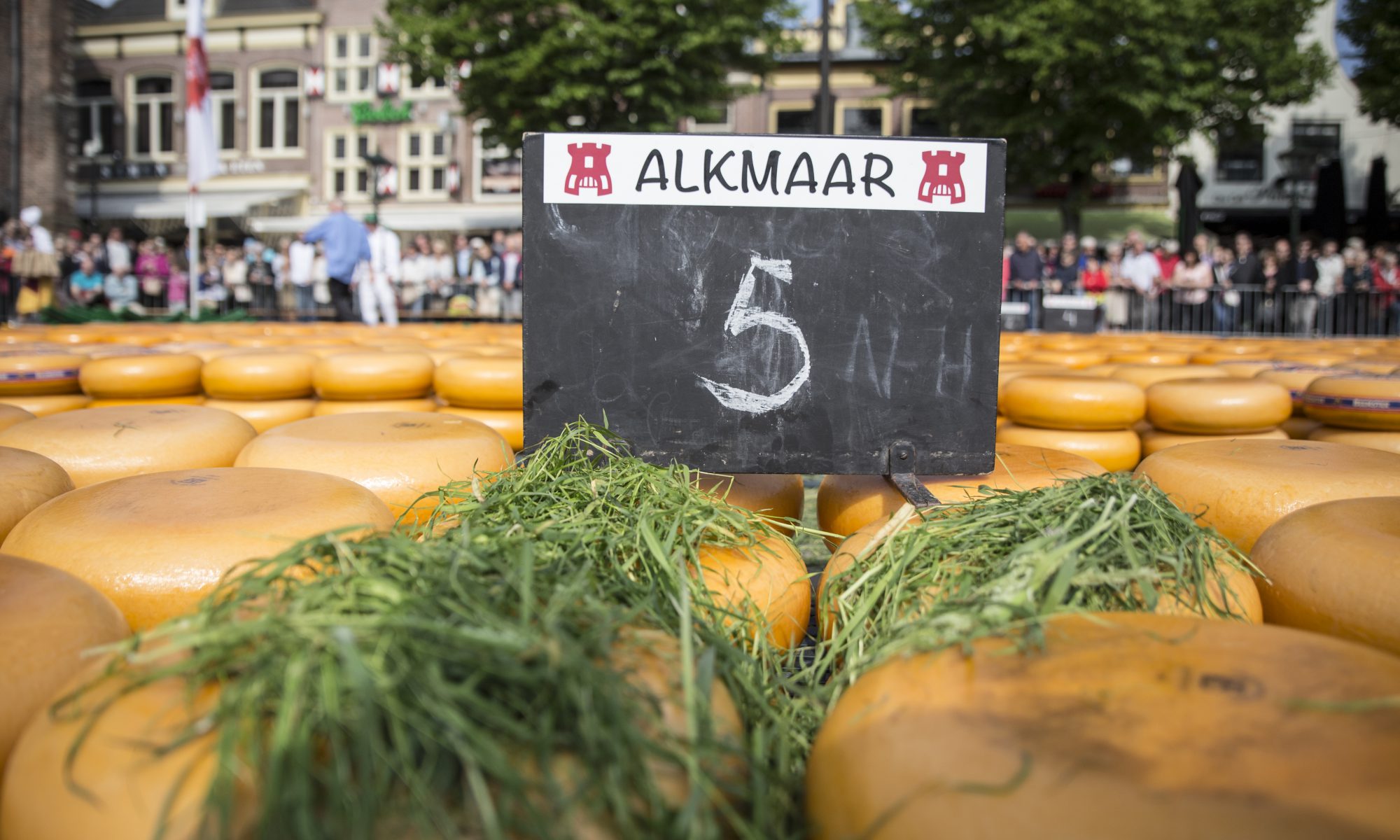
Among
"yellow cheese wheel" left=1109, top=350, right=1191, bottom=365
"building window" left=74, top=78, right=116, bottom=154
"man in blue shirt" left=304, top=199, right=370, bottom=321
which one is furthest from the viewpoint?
"building window" left=74, top=78, right=116, bottom=154

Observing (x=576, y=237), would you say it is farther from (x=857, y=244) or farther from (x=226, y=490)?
(x=226, y=490)

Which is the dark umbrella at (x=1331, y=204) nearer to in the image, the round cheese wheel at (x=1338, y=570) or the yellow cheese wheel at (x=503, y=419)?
the yellow cheese wheel at (x=503, y=419)

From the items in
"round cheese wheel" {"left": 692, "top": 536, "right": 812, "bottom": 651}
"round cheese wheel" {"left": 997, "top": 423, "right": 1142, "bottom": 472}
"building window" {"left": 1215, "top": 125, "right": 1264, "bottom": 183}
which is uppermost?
"building window" {"left": 1215, "top": 125, "right": 1264, "bottom": 183}

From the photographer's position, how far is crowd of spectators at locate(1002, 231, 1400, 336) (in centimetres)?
1534

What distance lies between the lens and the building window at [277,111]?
1217 inches

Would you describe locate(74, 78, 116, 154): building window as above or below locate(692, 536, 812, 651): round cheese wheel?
above

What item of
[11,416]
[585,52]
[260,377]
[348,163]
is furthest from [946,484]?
[348,163]

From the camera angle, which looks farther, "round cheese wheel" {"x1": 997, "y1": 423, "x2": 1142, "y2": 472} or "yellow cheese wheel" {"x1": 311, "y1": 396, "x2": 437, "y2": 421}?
"yellow cheese wheel" {"x1": 311, "y1": 396, "x2": 437, "y2": 421}

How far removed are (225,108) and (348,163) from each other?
193 inches

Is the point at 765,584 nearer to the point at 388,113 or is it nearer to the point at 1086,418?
the point at 1086,418

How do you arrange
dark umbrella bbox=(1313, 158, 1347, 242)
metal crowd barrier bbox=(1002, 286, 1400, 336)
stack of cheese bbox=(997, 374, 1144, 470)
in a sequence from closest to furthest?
stack of cheese bbox=(997, 374, 1144, 470), metal crowd barrier bbox=(1002, 286, 1400, 336), dark umbrella bbox=(1313, 158, 1347, 242)

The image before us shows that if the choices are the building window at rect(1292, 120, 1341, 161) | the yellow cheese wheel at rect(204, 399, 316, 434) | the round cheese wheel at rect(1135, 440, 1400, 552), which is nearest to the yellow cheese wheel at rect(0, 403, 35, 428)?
the yellow cheese wheel at rect(204, 399, 316, 434)

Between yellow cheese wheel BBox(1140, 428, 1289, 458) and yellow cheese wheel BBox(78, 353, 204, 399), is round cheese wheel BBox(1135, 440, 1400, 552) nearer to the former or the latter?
yellow cheese wheel BBox(1140, 428, 1289, 458)

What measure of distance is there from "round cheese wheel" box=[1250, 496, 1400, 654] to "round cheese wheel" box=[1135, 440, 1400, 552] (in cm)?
27
